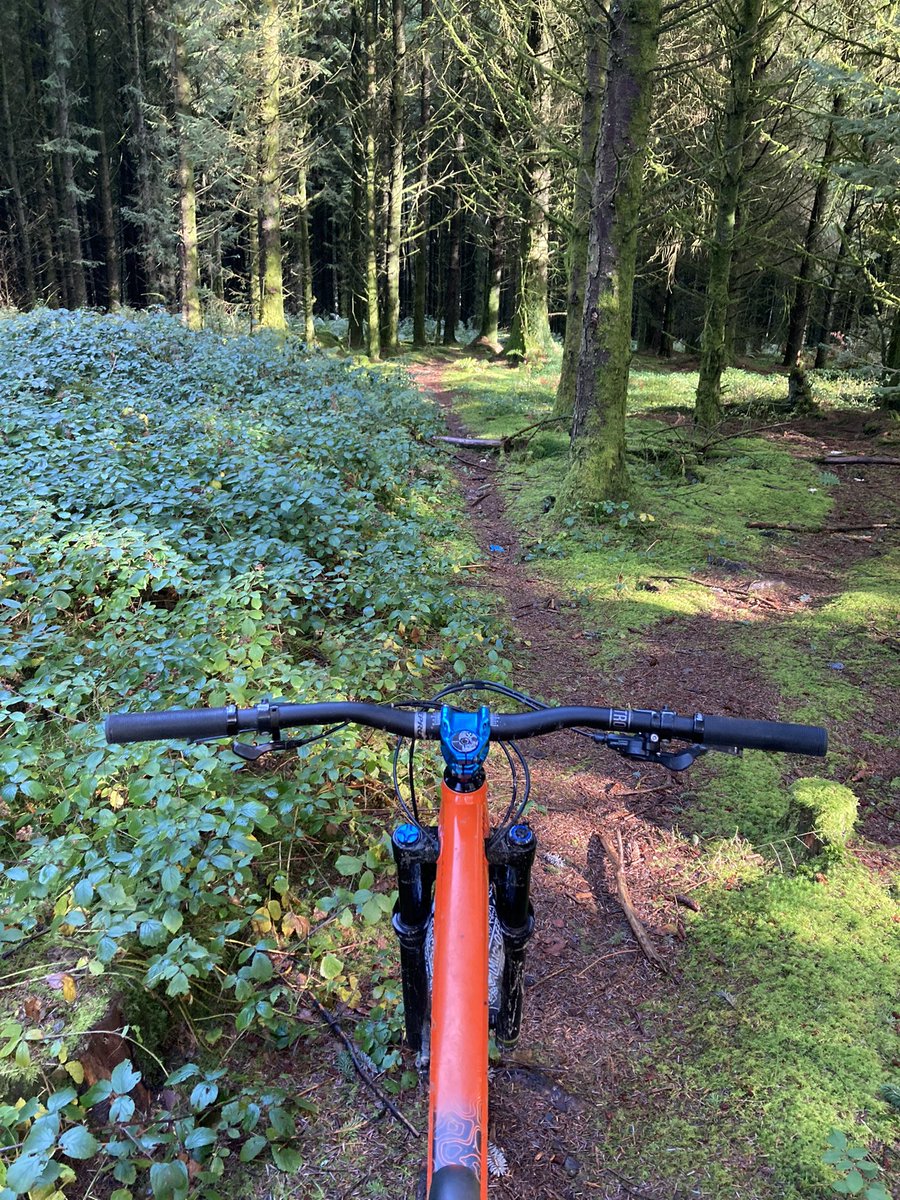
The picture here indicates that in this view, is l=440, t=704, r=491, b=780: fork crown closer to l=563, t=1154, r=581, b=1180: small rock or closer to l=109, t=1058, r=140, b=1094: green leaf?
l=109, t=1058, r=140, b=1094: green leaf

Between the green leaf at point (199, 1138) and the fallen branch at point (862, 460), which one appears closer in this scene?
the green leaf at point (199, 1138)

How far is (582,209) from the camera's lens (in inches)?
445

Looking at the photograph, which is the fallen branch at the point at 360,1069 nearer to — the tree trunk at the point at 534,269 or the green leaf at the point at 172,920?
the green leaf at the point at 172,920

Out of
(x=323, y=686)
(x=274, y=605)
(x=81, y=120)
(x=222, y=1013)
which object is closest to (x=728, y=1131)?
(x=222, y=1013)

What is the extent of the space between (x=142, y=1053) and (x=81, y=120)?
4172 cm

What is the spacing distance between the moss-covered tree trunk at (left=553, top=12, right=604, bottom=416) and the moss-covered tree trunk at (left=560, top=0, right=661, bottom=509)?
1544 mm

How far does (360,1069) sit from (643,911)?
1.46 metres

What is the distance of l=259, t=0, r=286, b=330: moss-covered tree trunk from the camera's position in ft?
52.0

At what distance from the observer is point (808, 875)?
332cm

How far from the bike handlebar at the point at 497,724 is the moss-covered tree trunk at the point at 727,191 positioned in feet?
33.8

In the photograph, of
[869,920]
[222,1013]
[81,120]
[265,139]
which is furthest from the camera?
[81,120]

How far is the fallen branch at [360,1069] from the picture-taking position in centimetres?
241

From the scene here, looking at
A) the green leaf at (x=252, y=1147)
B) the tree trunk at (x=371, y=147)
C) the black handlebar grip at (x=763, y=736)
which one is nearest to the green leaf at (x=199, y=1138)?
the green leaf at (x=252, y=1147)

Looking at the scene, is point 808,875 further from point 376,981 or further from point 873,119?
point 873,119
